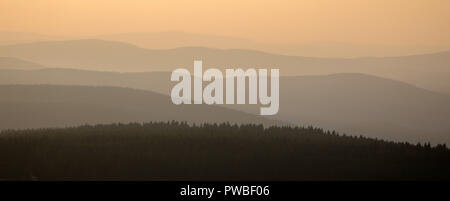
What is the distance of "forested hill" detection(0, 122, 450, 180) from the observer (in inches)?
908

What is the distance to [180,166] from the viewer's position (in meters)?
23.8

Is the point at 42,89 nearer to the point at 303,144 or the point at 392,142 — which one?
the point at 303,144

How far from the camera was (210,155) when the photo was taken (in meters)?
24.3

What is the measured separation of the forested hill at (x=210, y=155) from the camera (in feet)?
75.7
